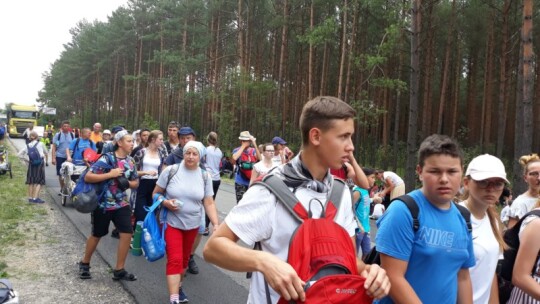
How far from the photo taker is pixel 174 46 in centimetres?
4616

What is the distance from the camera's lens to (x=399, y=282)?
2.40 m

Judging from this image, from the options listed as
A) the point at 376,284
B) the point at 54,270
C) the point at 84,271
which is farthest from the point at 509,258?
the point at 54,270

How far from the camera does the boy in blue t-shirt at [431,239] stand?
2420 mm

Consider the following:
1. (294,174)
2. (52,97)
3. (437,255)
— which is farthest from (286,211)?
(52,97)

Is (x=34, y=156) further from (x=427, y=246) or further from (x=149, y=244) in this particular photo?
(x=427, y=246)

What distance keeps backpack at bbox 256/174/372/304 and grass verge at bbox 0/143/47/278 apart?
5.56 m

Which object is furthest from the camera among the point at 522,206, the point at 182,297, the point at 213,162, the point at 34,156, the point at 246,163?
the point at 34,156

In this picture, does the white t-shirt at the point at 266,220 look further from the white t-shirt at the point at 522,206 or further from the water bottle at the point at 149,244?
the water bottle at the point at 149,244

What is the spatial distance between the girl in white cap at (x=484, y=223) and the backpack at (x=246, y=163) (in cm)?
692

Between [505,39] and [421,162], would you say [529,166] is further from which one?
[505,39]

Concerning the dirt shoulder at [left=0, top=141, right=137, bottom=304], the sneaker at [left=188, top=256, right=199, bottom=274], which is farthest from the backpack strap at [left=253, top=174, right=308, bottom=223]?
the sneaker at [left=188, top=256, right=199, bottom=274]

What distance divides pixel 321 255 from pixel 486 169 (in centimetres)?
159

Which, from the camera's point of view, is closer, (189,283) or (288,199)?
(288,199)

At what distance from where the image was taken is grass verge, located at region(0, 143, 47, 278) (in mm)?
7663
